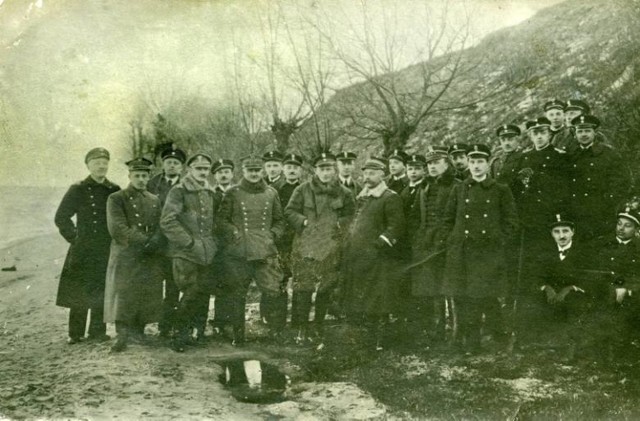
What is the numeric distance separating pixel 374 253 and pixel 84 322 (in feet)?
6.13

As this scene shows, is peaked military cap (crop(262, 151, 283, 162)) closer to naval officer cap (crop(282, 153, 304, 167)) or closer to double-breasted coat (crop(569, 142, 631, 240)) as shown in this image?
naval officer cap (crop(282, 153, 304, 167))

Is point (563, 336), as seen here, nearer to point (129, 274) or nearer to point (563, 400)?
point (563, 400)

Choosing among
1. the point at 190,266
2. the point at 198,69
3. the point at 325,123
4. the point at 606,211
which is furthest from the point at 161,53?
the point at 606,211

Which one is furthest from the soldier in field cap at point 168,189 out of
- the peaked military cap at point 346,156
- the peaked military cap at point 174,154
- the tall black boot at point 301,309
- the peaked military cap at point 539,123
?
the peaked military cap at point 539,123

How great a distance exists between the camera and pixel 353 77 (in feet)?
11.6

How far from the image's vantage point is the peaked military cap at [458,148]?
11.1 feet

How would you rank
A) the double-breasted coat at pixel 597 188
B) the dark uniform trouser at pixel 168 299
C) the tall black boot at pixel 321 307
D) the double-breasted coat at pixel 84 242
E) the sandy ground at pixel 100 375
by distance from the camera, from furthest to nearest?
the tall black boot at pixel 321 307 → the dark uniform trouser at pixel 168 299 → the double-breasted coat at pixel 84 242 → the double-breasted coat at pixel 597 188 → the sandy ground at pixel 100 375

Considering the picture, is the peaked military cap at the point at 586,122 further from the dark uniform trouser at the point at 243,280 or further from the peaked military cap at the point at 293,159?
the dark uniform trouser at the point at 243,280

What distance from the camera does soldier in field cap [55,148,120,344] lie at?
3309mm

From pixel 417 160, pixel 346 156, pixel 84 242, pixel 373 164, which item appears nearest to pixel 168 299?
pixel 84 242

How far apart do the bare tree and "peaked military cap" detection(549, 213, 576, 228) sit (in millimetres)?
924

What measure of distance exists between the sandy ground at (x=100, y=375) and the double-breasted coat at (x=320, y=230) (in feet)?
1.82

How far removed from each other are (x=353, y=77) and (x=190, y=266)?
1.62 meters

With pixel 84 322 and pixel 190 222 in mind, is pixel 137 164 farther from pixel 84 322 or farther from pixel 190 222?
pixel 84 322
